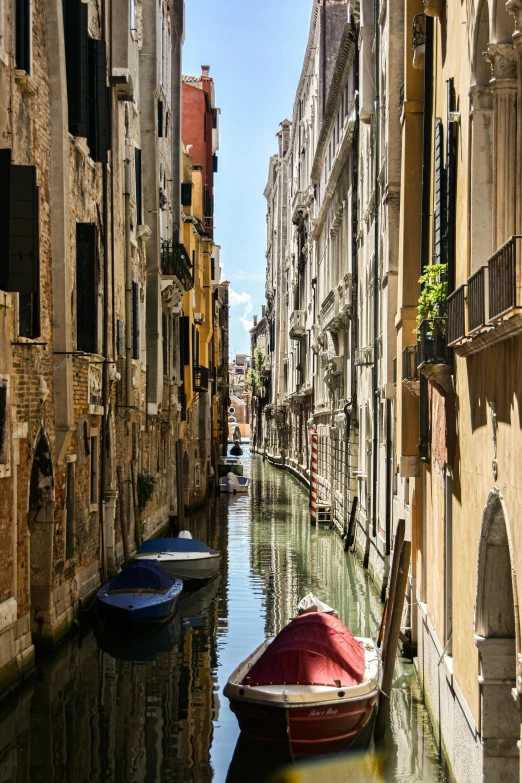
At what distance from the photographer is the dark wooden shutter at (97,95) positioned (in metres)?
16.2

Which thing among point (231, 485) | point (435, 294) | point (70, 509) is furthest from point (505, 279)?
point (231, 485)

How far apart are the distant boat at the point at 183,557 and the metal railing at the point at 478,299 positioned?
42.9ft

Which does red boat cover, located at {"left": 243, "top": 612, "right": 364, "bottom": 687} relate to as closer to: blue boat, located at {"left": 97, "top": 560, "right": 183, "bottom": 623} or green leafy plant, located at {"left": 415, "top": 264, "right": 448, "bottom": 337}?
green leafy plant, located at {"left": 415, "top": 264, "right": 448, "bottom": 337}

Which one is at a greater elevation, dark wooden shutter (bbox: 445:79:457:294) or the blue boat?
dark wooden shutter (bbox: 445:79:457:294)

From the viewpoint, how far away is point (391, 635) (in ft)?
35.8

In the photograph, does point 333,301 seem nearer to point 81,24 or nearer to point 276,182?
point 81,24

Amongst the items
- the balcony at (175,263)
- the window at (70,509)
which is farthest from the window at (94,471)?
the balcony at (175,263)

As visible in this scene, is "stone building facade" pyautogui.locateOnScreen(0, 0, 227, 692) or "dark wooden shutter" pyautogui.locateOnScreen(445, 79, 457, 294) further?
"stone building facade" pyautogui.locateOnScreen(0, 0, 227, 692)

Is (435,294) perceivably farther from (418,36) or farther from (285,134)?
(285,134)

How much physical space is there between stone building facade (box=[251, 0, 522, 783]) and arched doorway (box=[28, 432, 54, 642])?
472 cm

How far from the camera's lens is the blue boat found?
16078mm

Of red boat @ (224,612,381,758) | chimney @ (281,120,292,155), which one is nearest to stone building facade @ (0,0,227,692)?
red boat @ (224,612,381,758)

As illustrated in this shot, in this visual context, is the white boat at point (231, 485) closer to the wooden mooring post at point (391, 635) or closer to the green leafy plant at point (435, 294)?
the wooden mooring post at point (391, 635)

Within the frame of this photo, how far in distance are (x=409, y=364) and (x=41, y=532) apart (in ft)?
17.8
